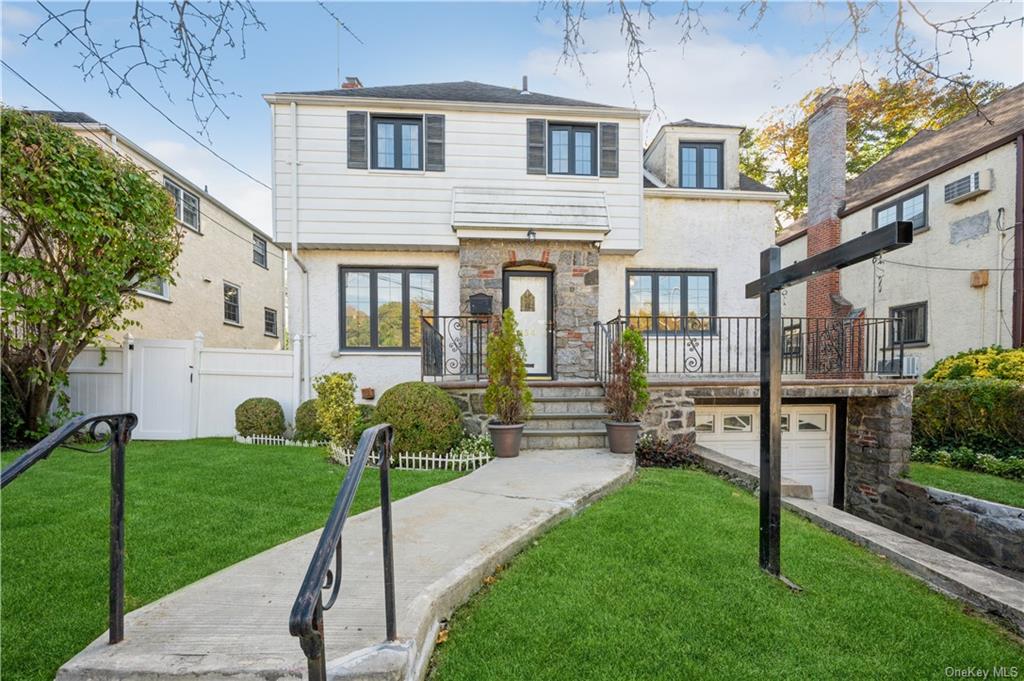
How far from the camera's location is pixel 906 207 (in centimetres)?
1039

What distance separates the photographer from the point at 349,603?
219 cm

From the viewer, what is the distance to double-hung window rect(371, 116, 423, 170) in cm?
822

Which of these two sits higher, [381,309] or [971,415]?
[381,309]

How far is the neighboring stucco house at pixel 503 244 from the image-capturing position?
7852 millimetres

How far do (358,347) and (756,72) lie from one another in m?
7.23

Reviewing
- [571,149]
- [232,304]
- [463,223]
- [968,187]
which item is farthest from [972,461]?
[232,304]

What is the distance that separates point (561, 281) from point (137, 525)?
656cm

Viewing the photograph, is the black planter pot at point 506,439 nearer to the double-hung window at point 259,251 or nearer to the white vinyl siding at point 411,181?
the white vinyl siding at point 411,181

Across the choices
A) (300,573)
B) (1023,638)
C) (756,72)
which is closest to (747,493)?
(1023,638)

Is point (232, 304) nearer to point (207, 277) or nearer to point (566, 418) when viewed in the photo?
point (207, 277)

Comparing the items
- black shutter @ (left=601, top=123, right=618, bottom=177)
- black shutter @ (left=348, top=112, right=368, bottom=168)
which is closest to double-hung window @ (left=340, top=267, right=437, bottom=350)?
black shutter @ (left=348, top=112, right=368, bottom=168)

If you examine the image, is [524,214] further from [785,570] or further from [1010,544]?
[1010,544]

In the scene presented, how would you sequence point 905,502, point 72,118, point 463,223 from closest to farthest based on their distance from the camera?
point 905,502 → point 463,223 → point 72,118

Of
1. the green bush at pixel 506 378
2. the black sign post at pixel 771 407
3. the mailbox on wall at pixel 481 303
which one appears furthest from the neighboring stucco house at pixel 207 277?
the black sign post at pixel 771 407
